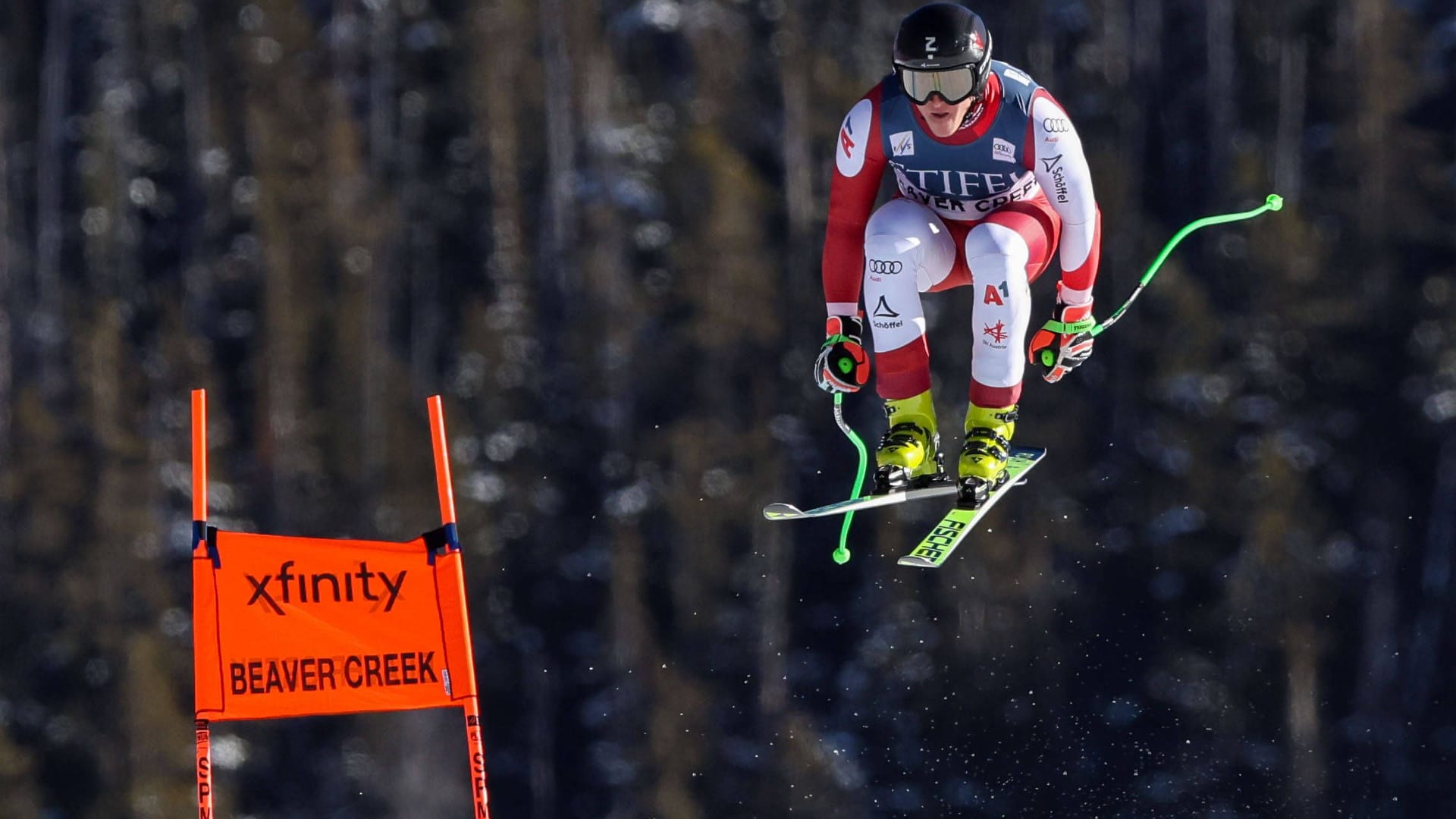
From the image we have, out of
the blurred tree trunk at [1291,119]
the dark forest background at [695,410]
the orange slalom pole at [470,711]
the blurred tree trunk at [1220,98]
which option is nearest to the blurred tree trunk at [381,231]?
A: the dark forest background at [695,410]

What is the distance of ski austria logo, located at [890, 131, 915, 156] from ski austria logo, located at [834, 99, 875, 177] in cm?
7

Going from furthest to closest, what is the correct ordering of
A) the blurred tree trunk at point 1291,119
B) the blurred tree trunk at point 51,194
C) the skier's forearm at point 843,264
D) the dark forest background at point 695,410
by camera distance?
the blurred tree trunk at point 51,194, the blurred tree trunk at point 1291,119, the dark forest background at point 695,410, the skier's forearm at point 843,264

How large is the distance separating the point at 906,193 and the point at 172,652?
5932mm

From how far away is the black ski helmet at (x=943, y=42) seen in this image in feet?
17.7

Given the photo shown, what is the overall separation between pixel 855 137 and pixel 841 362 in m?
0.62

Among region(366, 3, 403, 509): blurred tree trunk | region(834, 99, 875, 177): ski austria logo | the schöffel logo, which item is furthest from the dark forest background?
the schöffel logo

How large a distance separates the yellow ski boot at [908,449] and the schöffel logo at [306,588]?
55.7 inches

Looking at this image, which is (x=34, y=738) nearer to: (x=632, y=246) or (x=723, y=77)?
(x=632, y=246)

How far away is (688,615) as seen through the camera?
10.5m

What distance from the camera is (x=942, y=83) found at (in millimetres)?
5473

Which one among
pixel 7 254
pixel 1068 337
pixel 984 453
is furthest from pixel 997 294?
pixel 7 254

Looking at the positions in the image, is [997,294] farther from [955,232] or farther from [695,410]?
[695,410]

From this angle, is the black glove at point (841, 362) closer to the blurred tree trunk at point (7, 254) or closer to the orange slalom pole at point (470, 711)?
the orange slalom pole at point (470, 711)

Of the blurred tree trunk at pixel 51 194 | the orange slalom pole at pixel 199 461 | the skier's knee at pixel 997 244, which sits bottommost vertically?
the orange slalom pole at pixel 199 461
